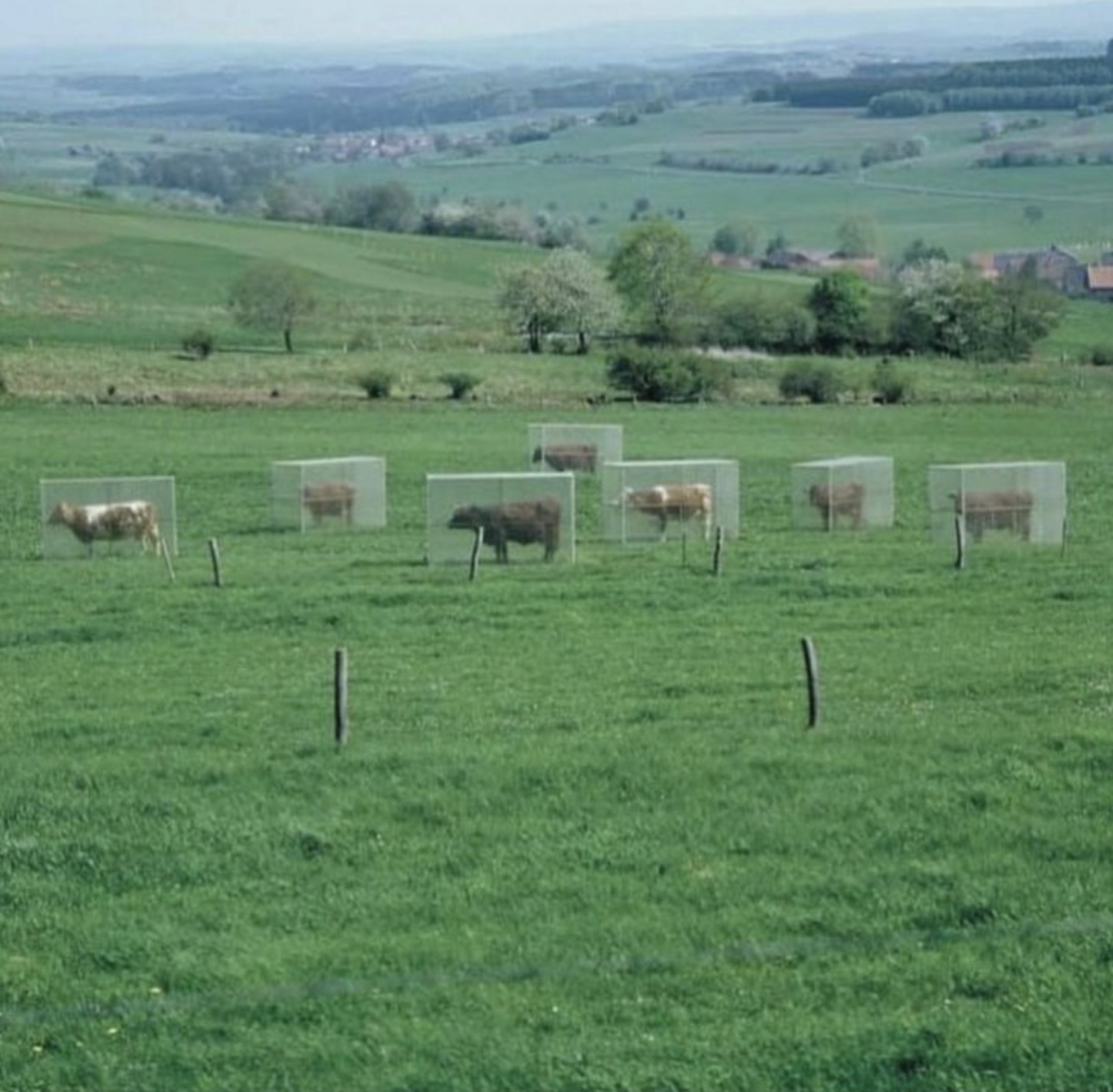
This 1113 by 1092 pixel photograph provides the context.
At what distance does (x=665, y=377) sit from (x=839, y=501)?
99.1 ft

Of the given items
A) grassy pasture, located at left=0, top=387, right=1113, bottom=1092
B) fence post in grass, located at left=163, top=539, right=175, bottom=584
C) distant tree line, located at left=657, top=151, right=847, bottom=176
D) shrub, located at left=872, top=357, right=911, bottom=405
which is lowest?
shrub, located at left=872, top=357, right=911, bottom=405

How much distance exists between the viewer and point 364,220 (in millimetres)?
142000

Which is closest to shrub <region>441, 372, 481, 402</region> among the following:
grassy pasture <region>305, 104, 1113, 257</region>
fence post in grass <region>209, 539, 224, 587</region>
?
fence post in grass <region>209, 539, 224, 587</region>

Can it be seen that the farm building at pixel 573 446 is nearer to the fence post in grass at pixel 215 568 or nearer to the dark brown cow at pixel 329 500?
the dark brown cow at pixel 329 500

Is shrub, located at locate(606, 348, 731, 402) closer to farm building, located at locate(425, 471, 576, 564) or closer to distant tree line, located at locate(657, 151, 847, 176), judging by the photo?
farm building, located at locate(425, 471, 576, 564)

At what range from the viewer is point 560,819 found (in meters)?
14.9

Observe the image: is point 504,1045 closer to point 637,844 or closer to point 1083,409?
point 637,844

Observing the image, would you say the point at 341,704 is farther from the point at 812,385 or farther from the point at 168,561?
the point at 812,385

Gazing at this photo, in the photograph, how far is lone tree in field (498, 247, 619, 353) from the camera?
85688mm

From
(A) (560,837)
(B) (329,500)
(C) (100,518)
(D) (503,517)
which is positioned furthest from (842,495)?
(A) (560,837)

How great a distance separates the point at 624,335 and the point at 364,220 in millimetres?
58193

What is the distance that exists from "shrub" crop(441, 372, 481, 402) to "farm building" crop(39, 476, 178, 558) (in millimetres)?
29901

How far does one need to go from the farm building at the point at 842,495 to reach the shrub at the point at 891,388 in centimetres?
2855

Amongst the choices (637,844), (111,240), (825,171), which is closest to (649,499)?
(637,844)
